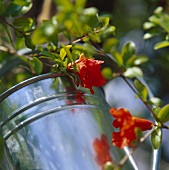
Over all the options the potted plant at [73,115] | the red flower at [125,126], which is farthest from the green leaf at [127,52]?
the red flower at [125,126]

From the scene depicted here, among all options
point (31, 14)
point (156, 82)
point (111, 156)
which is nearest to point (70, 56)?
point (111, 156)

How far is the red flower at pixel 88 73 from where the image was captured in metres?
0.95

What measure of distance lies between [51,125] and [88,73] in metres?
0.10

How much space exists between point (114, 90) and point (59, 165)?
1.27 meters

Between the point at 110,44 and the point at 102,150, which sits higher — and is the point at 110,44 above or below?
above

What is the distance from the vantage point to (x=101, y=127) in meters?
0.97

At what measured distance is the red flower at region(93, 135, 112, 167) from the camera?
92 cm

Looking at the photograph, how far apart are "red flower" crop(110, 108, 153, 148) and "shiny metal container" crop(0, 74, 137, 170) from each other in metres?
0.06

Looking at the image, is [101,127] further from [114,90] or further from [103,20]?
[114,90]

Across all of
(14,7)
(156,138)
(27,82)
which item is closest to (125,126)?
(156,138)

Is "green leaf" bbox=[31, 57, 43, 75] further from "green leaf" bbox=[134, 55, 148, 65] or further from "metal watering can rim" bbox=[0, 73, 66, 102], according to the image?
"green leaf" bbox=[134, 55, 148, 65]

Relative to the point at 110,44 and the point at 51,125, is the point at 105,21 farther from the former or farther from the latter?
the point at 51,125

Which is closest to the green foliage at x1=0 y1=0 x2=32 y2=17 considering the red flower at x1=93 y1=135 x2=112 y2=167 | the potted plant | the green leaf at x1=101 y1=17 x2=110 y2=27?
the potted plant

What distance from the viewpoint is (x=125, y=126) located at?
0.87 metres
